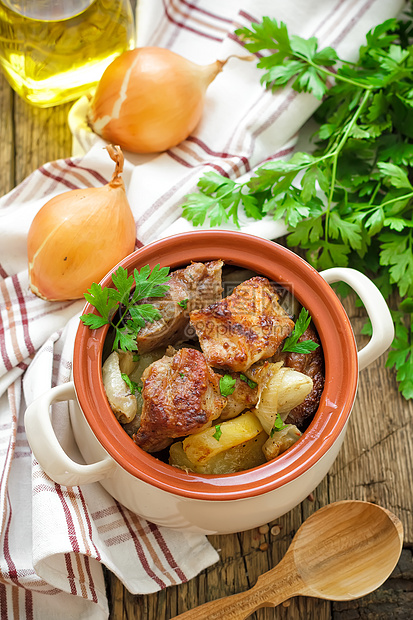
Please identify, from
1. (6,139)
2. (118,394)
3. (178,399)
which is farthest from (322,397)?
(6,139)

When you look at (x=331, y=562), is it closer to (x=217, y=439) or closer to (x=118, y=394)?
(x=217, y=439)

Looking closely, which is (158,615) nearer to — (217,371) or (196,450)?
(196,450)

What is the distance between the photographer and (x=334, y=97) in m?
2.15

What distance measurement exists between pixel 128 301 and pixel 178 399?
1.05ft

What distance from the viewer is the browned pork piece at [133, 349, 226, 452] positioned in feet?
4.64

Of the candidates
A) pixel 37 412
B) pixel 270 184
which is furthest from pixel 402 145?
pixel 37 412

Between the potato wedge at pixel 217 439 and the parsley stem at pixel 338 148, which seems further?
the parsley stem at pixel 338 148

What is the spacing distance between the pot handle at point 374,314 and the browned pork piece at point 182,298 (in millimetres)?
363

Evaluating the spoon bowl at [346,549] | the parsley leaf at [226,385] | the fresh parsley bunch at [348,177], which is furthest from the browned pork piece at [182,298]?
the spoon bowl at [346,549]

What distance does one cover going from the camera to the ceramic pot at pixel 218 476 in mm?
1447

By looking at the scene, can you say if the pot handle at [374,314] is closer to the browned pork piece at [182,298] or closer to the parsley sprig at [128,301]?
the browned pork piece at [182,298]

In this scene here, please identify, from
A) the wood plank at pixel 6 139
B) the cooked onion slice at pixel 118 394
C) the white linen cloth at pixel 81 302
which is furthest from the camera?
the wood plank at pixel 6 139

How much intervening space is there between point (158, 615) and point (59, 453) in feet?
2.63

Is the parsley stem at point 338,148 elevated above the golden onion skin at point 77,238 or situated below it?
above
